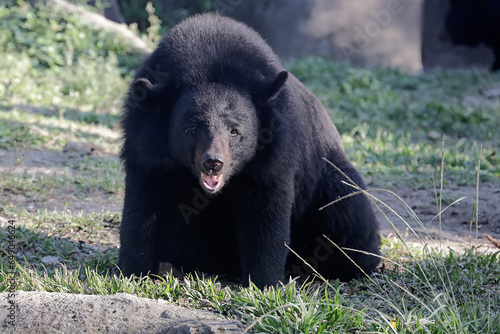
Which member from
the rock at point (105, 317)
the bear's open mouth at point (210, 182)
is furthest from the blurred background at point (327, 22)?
the rock at point (105, 317)

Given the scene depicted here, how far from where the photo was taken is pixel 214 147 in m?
3.42

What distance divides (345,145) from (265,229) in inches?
168

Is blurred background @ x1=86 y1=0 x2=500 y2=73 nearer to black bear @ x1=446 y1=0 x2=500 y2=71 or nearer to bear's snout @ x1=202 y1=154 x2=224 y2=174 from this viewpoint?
black bear @ x1=446 y1=0 x2=500 y2=71

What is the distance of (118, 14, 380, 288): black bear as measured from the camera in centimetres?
355

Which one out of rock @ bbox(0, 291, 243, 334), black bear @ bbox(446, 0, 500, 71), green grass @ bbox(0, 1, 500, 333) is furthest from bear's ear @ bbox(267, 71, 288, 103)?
black bear @ bbox(446, 0, 500, 71)

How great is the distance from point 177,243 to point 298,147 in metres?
1.07

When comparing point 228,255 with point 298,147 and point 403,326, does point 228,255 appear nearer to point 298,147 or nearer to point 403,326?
point 298,147

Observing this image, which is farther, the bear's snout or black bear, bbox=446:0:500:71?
black bear, bbox=446:0:500:71

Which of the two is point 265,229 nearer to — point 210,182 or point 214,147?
point 210,182

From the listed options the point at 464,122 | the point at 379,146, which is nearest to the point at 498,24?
the point at 464,122

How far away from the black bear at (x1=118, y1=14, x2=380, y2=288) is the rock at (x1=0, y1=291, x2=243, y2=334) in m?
0.73

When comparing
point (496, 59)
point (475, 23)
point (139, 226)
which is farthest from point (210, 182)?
point (475, 23)

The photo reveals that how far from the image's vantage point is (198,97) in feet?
11.6

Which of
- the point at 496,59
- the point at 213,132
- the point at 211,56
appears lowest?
the point at 213,132
